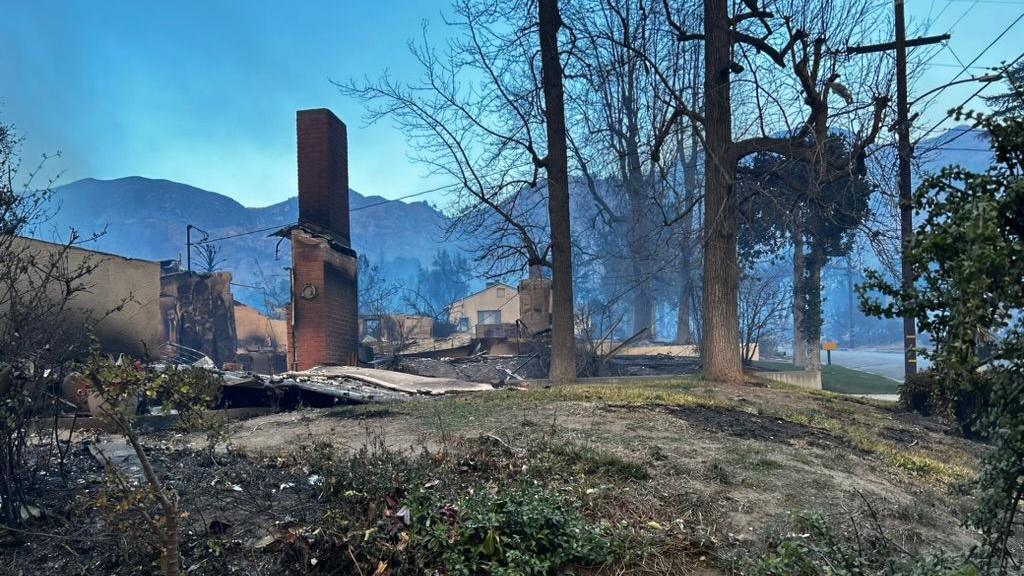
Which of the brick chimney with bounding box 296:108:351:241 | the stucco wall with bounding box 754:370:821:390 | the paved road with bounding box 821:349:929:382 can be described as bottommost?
the paved road with bounding box 821:349:929:382

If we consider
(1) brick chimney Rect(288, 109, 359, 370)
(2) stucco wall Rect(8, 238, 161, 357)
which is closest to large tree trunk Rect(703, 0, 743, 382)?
(1) brick chimney Rect(288, 109, 359, 370)

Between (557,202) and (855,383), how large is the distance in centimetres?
1781

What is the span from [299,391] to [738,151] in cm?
882

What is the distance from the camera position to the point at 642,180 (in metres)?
27.7

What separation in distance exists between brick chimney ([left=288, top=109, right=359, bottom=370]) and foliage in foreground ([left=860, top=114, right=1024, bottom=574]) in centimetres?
1384

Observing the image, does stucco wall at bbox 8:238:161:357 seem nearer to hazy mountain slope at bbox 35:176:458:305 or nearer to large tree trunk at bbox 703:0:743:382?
large tree trunk at bbox 703:0:743:382

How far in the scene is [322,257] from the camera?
601 inches

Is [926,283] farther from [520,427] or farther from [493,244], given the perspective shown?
[493,244]

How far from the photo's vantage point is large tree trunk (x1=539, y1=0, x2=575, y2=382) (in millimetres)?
12602

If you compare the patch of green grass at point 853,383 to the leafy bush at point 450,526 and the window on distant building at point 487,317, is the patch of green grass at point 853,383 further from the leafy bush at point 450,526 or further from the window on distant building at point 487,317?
the window on distant building at point 487,317

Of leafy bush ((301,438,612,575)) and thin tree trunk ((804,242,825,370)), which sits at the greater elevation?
thin tree trunk ((804,242,825,370))

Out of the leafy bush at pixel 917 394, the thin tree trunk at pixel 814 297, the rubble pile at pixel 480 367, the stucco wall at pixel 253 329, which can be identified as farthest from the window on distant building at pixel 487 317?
the leafy bush at pixel 917 394

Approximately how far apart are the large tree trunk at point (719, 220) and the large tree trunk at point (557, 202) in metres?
2.57

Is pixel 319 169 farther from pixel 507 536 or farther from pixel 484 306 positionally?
pixel 484 306
